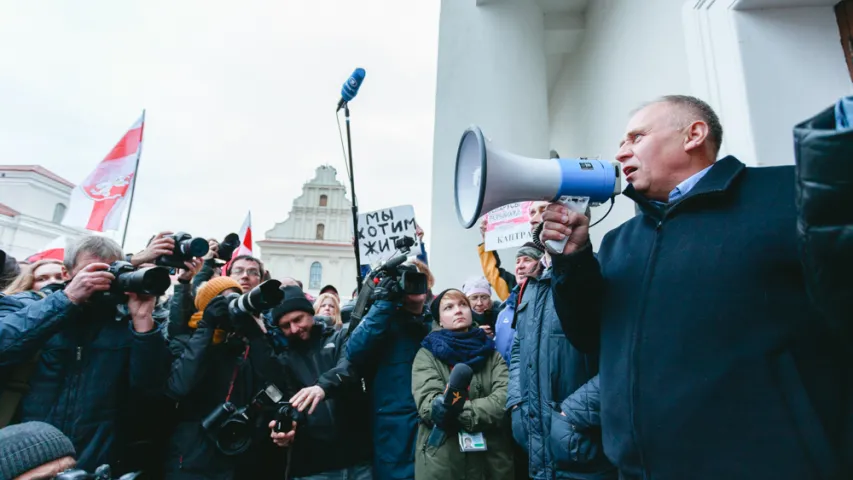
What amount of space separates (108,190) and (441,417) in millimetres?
5529

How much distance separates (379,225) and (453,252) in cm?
180

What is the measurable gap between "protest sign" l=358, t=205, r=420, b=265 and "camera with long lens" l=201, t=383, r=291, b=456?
195 cm

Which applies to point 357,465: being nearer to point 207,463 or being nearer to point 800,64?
point 207,463

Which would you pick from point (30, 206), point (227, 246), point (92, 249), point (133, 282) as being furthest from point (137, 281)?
point (30, 206)

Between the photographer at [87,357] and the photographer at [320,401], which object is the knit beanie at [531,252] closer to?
the photographer at [320,401]

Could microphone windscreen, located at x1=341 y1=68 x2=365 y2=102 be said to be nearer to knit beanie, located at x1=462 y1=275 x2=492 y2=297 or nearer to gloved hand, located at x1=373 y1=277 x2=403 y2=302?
knit beanie, located at x1=462 y1=275 x2=492 y2=297

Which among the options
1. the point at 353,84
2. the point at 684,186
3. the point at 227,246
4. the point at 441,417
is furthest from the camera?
the point at 353,84

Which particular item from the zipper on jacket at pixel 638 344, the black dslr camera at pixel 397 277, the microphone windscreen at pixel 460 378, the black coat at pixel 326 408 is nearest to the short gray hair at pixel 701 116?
the zipper on jacket at pixel 638 344

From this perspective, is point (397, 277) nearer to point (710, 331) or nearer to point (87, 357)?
point (87, 357)

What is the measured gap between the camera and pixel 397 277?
9.16 feet

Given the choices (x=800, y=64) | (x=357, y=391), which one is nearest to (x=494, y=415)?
(x=357, y=391)

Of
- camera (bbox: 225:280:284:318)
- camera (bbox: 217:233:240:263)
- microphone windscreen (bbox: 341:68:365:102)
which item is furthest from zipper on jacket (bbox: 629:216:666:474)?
microphone windscreen (bbox: 341:68:365:102)

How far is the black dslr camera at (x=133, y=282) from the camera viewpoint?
211 cm

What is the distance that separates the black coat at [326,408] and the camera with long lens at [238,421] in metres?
0.20
